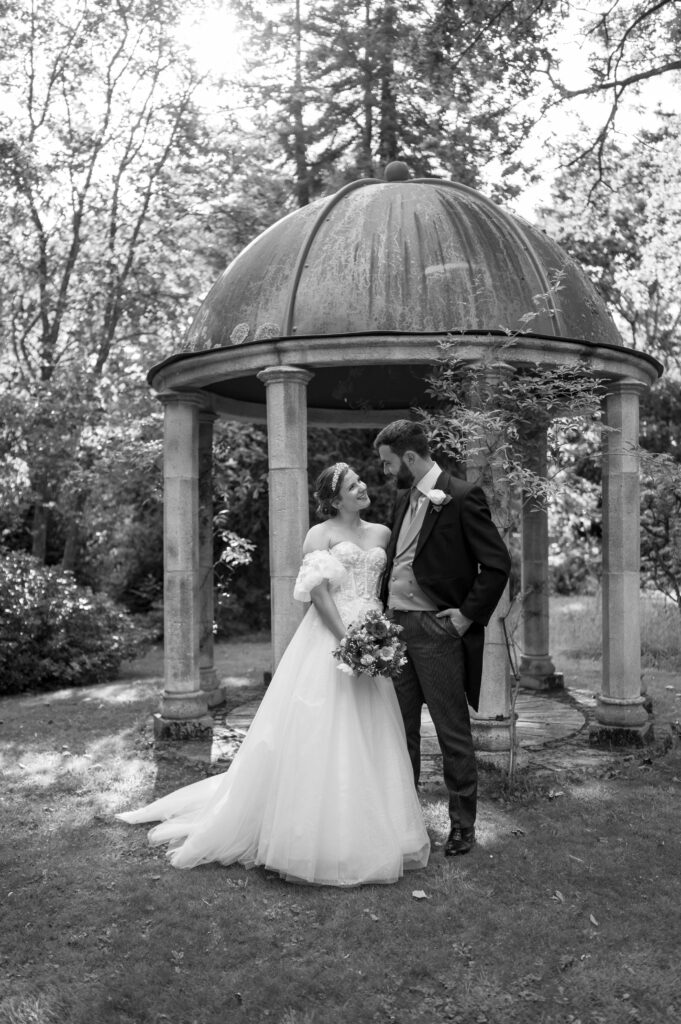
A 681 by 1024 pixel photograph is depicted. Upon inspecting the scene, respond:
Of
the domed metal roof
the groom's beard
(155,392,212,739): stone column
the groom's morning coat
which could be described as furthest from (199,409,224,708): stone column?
the groom's morning coat

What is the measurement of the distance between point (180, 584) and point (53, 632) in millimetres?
5577

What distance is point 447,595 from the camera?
18.6 feet

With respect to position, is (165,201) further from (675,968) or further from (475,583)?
(675,968)

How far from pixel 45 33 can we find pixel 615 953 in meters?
20.0

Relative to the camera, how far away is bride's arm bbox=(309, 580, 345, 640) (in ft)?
18.8

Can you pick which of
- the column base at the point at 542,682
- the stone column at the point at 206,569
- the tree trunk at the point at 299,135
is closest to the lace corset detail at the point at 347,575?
the stone column at the point at 206,569

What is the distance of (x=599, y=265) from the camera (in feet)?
66.0

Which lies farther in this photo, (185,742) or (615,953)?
(185,742)

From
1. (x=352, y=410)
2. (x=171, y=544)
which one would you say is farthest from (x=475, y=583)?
(x=352, y=410)

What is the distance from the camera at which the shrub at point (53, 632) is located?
A: 43.2 ft

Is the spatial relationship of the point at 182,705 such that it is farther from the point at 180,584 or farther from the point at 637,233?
the point at 637,233

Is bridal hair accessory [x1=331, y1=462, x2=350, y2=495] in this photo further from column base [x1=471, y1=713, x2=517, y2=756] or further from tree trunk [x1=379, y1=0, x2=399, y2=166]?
tree trunk [x1=379, y1=0, x2=399, y2=166]

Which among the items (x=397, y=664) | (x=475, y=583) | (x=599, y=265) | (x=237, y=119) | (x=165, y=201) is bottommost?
(x=397, y=664)

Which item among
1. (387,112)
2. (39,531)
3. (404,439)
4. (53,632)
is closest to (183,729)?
(404,439)
